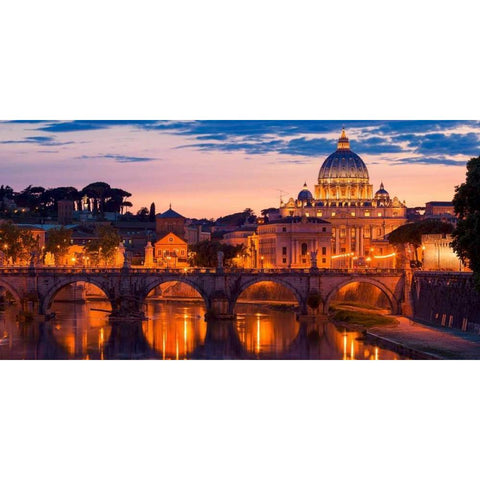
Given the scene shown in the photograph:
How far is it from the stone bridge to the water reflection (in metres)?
1.48

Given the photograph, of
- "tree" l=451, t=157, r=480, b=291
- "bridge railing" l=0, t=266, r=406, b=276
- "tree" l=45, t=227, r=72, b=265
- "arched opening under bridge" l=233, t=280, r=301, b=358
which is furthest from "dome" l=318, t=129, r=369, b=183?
"tree" l=451, t=157, r=480, b=291

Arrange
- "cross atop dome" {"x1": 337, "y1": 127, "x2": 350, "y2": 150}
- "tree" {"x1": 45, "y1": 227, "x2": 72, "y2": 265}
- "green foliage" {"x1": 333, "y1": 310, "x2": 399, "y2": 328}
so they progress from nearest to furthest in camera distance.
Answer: "green foliage" {"x1": 333, "y1": 310, "x2": 399, "y2": 328} → "tree" {"x1": 45, "y1": 227, "x2": 72, "y2": 265} → "cross atop dome" {"x1": 337, "y1": 127, "x2": 350, "y2": 150}

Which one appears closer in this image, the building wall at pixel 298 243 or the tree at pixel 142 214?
the building wall at pixel 298 243

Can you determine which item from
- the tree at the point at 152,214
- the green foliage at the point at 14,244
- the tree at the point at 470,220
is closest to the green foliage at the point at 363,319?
the tree at the point at 470,220

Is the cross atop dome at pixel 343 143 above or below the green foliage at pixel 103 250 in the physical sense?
above

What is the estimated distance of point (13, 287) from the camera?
79812mm

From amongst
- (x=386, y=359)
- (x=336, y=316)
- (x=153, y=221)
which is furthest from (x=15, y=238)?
(x=153, y=221)

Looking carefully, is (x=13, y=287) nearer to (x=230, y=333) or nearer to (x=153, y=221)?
(x=230, y=333)

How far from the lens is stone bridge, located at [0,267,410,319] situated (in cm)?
7912

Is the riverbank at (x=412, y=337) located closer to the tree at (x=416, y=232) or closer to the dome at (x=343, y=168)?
the tree at (x=416, y=232)

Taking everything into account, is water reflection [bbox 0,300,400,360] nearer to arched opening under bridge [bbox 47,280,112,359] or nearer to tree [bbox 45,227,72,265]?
arched opening under bridge [bbox 47,280,112,359]

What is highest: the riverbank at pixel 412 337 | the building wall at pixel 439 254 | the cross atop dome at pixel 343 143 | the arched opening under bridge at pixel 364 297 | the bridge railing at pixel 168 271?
the cross atop dome at pixel 343 143

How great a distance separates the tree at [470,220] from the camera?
48.5 m

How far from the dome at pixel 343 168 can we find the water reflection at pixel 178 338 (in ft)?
328
